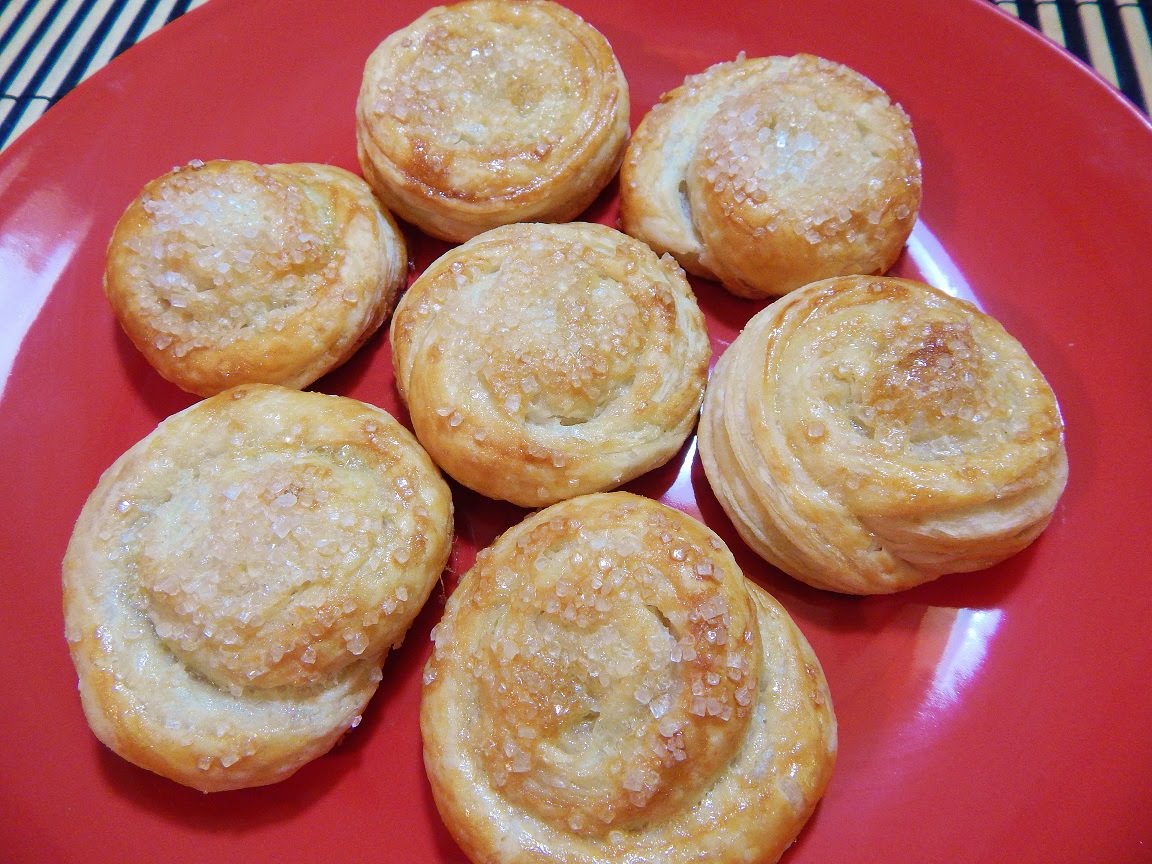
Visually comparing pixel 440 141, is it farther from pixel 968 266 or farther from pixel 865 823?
pixel 865 823

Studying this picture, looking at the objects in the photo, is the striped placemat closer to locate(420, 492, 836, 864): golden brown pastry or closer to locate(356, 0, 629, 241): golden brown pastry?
locate(356, 0, 629, 241): golden brown pastry

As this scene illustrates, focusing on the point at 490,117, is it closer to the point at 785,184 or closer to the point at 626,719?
the point at 785,184

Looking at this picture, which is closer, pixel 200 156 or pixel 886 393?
pixel 886 393

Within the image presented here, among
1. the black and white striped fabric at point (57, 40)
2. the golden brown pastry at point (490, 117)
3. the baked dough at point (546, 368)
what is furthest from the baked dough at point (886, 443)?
the black and white striped fabric at point (57, 40)

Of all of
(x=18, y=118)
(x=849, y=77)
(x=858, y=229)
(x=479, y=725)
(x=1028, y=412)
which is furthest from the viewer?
(x=18, y=118)

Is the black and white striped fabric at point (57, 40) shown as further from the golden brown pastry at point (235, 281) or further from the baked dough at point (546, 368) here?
the baked dough at point (546, 368)

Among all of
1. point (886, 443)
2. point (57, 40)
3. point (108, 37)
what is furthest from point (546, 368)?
point (57, 40)

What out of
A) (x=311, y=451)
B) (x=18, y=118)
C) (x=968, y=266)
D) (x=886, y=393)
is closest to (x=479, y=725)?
(x=311, y=451)

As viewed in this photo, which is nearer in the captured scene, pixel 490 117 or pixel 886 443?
pixel 886 443
